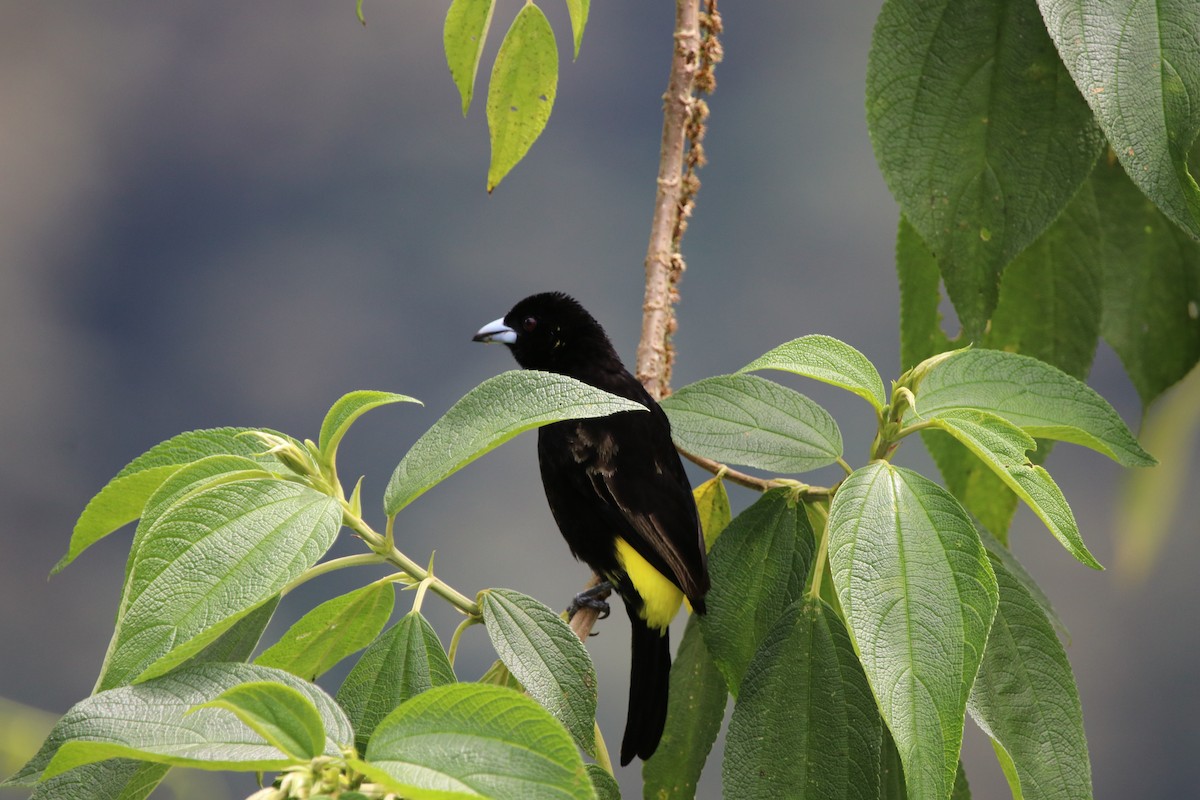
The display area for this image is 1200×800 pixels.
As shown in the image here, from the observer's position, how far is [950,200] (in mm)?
952

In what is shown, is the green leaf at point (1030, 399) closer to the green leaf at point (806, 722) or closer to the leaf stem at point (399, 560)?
the green leaf at point (806, 722)

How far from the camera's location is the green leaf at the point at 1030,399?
77 centimetres

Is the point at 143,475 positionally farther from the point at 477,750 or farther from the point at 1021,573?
the point at 1021,573

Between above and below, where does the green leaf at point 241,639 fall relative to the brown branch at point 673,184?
below

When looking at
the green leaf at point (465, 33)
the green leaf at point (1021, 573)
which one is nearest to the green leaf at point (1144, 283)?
the green leaf at point (1021, 573)

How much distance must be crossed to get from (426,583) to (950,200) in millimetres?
527

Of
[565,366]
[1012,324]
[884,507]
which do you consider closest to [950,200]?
[1012,324]

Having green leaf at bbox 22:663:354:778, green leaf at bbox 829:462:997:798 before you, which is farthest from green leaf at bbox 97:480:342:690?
green leaf at bbox 829:462:997:798

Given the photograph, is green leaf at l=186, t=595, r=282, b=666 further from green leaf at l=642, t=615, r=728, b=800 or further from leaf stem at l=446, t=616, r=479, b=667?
green leaf at l=642, t=615, r=728, b=800

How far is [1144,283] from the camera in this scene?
3.88 ft

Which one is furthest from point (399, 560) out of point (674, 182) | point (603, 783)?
point (674, 182)

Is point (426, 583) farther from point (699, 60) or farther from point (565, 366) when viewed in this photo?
point (565, 366)

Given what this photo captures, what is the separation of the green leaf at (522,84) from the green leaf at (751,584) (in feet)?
1.23

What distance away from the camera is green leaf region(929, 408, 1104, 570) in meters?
0.66
